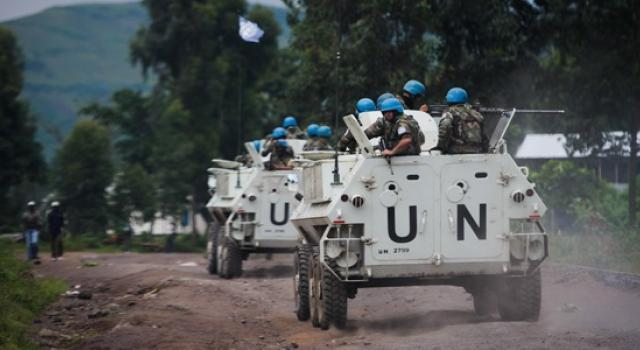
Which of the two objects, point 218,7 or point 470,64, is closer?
point 470,64

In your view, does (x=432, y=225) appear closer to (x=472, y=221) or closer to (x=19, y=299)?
(x=472, y=221)

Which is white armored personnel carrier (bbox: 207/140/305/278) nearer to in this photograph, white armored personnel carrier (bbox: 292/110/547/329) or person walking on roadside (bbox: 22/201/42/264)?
white armored personnel carrier (bbox: 292/110/547/329)

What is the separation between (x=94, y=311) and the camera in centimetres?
1862

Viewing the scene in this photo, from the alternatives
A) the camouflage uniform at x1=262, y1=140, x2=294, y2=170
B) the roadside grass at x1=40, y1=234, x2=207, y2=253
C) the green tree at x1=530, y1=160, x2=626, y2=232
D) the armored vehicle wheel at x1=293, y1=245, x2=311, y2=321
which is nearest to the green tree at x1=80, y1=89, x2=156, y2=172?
the roadside grass at x1=40, y1=234, x2=207, y2=253

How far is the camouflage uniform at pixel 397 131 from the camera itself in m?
13.9

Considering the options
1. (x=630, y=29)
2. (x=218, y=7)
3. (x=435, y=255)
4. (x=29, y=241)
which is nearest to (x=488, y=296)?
(x=435, y=255)

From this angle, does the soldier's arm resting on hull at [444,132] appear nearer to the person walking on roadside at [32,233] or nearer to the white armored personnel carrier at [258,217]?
the white armored personnel carrier at [258,217]

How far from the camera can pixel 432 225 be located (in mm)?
13922

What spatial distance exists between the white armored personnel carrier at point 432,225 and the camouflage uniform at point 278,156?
30.7 ft

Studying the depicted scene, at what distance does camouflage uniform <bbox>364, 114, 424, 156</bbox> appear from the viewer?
13852 mm

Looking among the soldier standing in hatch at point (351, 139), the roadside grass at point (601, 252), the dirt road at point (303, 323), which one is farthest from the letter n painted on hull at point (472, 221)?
the roadside grass at point (601, 252)

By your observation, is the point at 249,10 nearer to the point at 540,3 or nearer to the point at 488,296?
the point at 540,3

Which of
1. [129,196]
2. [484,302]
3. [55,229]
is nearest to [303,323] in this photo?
[484,302]

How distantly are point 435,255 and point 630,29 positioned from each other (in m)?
15.0
